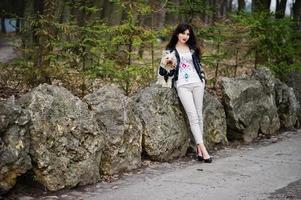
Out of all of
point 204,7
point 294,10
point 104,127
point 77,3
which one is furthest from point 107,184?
point 294,10

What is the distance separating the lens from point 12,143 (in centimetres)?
573

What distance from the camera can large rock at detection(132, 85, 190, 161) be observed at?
762 centimetres

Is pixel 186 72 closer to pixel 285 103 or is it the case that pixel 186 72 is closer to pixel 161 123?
pixel 161 123

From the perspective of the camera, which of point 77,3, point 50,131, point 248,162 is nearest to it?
point 50,131

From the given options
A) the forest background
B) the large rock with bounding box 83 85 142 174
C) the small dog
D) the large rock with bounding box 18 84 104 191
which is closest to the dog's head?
the small dog

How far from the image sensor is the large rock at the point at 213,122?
8.80 m

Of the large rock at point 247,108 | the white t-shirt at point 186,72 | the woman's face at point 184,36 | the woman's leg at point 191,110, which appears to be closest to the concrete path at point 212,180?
the woman's leg at point 191,110

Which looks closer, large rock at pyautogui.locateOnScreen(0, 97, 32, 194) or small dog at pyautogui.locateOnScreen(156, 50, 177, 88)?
large rock at pyautogui.locateOnScreen(0, 97, 32, 194)

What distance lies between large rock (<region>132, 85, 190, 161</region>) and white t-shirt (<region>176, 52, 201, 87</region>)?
0.94 ft

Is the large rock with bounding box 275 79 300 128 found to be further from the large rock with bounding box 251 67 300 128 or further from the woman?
the woman

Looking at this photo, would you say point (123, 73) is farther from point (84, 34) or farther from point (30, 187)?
point (30, 187)

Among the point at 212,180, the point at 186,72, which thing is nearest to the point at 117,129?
the point at 212,180

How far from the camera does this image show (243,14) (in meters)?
12.0

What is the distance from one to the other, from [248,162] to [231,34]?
4108mm
